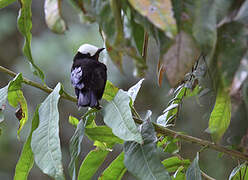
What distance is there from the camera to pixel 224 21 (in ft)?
3.37

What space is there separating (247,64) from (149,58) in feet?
15.9

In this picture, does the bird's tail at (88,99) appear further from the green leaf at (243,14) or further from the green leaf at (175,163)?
the green leaf at (243,14)

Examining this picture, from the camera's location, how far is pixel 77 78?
2.70 m

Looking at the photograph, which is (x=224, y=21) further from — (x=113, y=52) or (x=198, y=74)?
(x=198, y=74)

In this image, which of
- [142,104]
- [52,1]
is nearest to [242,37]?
[52,1]

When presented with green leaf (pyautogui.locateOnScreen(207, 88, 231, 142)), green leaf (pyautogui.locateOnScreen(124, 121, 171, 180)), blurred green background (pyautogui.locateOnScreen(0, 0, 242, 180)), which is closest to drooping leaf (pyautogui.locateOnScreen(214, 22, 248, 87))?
green leaf (pyautogui.locateOnScreen(207, 88, 231, 142))

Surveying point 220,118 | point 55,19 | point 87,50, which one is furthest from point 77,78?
point 55,19

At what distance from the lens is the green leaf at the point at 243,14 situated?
38.9 inches

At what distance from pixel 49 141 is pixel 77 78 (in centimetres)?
128

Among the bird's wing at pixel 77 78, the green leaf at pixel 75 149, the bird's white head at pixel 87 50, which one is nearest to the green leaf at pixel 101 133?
the green leaf at pixel 75 149

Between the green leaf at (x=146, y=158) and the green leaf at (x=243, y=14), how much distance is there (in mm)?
584

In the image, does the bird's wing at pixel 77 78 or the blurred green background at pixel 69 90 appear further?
the blurred green background at pixel 69 90

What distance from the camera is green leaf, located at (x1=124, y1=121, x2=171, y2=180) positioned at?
1.42 metres

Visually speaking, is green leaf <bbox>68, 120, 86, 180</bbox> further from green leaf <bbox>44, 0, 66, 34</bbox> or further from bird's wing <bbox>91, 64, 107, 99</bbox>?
bird's wing <bbox>91, 64, 107, 99</bbox>
